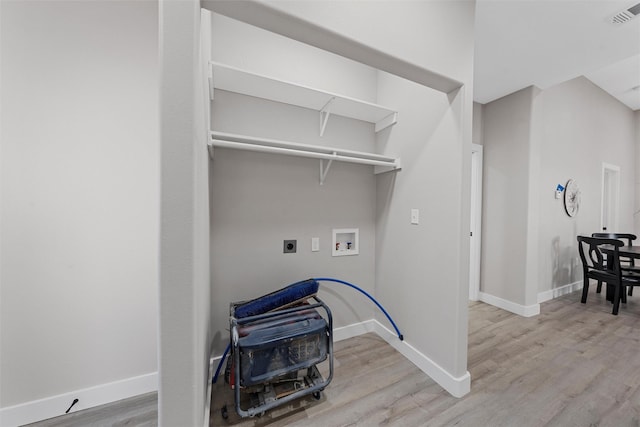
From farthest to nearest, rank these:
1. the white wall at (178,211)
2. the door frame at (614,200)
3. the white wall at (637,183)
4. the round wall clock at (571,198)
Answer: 1. the white wall at (637,183)
2. the door frame at (614,200)
3. the round wall clock at (571,198)
4. the white wall at (178,211)

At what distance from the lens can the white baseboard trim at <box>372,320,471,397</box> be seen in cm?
160

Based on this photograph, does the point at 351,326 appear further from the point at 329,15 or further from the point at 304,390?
the point at 329,15

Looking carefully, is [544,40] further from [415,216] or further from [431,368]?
[431,368]

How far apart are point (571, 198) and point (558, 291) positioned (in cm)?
143

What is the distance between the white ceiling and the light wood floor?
2.79 meters

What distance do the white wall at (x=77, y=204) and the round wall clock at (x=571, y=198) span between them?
5161mm

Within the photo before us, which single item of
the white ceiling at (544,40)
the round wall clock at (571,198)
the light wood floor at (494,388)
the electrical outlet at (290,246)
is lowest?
the light wood floor at (494,388)

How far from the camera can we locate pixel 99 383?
Result: 4.88ft

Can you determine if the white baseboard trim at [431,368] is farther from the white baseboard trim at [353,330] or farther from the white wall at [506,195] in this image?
the white wall at [506,195]

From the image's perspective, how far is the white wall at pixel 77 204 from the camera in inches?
51.6

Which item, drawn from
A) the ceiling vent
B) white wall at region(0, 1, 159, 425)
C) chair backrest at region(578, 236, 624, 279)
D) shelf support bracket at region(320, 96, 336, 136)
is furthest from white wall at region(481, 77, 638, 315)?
white wall at region(0, 1, 159, 425)

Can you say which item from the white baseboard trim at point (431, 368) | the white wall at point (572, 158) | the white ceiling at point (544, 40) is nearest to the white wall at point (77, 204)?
the white baseboard trim at point (431, 368)

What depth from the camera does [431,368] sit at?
1.78m

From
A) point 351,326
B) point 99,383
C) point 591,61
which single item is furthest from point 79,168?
point 591,61
